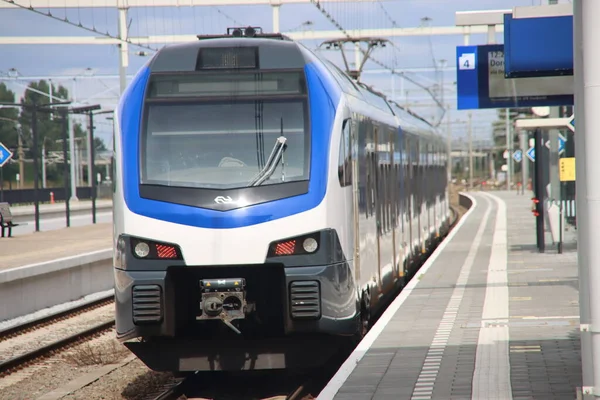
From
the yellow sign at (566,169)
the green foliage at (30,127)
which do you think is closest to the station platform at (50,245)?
the yellow sign at (566,169)

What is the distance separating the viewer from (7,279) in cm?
1659

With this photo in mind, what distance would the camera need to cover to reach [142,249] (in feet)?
31.2

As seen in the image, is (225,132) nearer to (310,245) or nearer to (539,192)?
(310,245)

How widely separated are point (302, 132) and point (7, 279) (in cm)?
833

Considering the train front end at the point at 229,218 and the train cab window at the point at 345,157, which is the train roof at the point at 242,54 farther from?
the train cab window at the point at 345,157

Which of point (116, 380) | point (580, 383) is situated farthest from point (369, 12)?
point (580, 383)

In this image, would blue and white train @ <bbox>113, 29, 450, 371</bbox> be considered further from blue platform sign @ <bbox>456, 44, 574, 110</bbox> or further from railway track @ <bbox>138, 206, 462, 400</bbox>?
blue platform sign @ <bbox>456, 44, 574, 110</bbox>

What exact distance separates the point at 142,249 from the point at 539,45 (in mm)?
4874

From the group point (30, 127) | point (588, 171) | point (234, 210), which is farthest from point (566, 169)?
point (30, 127)

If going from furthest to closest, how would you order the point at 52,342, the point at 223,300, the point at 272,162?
the point at 52,342, the point at 272,162, the point at 223,300

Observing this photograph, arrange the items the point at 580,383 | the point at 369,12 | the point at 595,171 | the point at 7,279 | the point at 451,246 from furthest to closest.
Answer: the point at 369,12 → the point at 451,246 → the point at 7,279 → the point at 580,383 → the point at 595,171

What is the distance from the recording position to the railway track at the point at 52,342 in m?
12.7

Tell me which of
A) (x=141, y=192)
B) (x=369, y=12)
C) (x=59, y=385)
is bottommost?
(x=59, y=385)

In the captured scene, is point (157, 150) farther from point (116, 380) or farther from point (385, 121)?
point (385, 121)
